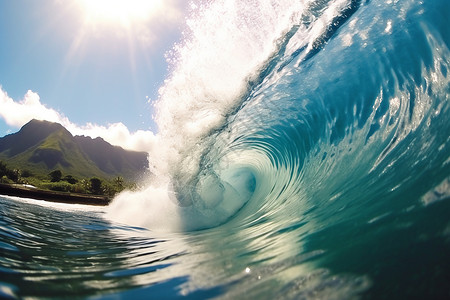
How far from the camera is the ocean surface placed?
2305 millimetres

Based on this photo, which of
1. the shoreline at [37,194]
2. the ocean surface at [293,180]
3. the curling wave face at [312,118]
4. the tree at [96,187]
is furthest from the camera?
the tree at [96,187]

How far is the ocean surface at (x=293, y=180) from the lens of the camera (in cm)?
230

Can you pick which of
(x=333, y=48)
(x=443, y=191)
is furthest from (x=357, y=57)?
(x=443, y=191)

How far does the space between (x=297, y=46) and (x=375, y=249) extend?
273 inches

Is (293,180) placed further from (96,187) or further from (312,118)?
(96,187)

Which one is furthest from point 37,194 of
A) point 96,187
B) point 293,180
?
point 96,187

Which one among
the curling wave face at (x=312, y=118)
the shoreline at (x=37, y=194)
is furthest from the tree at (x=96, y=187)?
the curling wave face at (x=312, y=118)

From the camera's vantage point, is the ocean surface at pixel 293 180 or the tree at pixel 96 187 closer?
the ocean surface at pixel 293 180

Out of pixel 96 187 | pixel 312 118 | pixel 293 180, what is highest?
pixel 96 187

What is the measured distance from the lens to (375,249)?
99.0 inches

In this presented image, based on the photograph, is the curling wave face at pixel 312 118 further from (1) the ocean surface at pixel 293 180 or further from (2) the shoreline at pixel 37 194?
(2) the shoreline at pixel 37 194

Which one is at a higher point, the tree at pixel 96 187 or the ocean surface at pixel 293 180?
the tree at pixel 96 187

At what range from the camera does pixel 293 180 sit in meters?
8.17

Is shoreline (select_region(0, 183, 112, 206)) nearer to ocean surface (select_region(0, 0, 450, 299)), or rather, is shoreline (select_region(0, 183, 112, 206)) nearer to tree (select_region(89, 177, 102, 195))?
ocean surface (select_region(0, 0, 450, 299))
